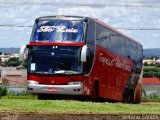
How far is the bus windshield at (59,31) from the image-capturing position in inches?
931

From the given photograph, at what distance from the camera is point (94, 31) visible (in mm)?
24672

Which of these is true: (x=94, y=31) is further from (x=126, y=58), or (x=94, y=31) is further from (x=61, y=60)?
(x=126, y=58)

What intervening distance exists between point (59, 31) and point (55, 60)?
4.32 ft

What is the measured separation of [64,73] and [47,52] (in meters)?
1.16

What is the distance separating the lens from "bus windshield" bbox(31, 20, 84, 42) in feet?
77.6

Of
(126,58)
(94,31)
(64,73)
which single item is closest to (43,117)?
(64,73)

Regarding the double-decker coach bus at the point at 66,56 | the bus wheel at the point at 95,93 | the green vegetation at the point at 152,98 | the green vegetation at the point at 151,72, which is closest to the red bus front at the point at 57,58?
the double-decker coach bus at the point at 66,56

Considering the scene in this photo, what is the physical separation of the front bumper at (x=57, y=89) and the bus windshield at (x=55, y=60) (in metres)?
0.59

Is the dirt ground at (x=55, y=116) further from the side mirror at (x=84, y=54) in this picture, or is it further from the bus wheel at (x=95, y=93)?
the bus wheel at (x=95, y=93)

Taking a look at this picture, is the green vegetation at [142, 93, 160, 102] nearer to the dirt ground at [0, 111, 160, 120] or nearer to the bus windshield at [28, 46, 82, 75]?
the bus windshield at [28, 46, 82, 75]

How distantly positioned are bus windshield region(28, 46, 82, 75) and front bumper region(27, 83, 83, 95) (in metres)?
0.59

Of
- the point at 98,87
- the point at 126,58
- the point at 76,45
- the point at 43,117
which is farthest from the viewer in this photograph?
the point at 126,58

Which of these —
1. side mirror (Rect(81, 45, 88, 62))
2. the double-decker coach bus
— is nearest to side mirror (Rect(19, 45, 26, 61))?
the double-decker coach bus

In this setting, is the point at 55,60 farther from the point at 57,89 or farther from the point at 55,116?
the point at 55,116
